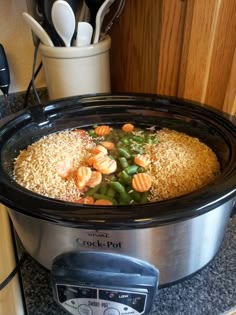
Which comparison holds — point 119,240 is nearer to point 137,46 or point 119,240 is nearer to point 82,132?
point 82,132

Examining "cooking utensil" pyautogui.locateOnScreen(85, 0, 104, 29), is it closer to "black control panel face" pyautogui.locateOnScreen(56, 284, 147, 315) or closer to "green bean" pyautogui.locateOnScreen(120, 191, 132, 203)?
"green bean" pyautogui.locateOnScreen(120, 191, 132, 203)

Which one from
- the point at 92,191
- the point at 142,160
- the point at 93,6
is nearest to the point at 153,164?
the point at 142,160

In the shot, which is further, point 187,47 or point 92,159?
point 187,47

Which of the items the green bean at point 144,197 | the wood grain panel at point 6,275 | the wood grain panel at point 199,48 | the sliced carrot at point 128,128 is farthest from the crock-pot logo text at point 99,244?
the wood grain panel at point 199,48

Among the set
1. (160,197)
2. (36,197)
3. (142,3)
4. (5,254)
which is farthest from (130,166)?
(142,3)

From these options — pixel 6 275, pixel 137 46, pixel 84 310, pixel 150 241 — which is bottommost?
pixel 6 275

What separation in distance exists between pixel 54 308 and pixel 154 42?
61 cm

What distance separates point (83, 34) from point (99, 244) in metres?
0.56

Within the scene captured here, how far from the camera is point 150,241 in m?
0.46

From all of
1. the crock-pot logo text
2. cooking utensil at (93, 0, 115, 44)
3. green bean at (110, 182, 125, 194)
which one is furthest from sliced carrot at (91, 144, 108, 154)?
cooking utensil at (93, 0, 115, 44)

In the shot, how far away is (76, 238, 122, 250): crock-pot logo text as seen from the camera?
1.49 ft

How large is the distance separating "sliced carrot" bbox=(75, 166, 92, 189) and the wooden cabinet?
336mm

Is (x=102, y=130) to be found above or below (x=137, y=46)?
below

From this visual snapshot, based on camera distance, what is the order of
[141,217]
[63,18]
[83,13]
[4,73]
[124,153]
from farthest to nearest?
[4,73], [83,13], [63,18], [124,153], [141,217]
